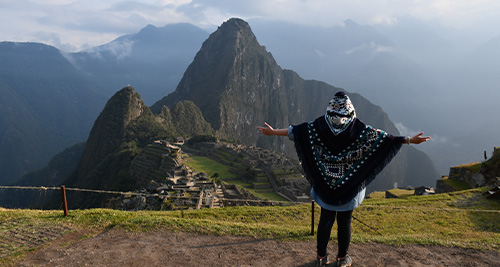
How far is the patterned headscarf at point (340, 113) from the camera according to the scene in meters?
3.93

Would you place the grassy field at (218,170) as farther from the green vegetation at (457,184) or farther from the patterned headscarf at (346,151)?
the patterned headscarf at (346,151)

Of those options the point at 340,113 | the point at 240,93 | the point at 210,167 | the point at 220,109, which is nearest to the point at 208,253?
the point at 340,113

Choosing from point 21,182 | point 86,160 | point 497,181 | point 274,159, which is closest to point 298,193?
point 274,159

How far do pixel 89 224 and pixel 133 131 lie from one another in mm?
70038

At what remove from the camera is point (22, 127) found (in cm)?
13475

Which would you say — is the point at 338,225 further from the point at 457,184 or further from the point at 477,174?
the point at 457,184

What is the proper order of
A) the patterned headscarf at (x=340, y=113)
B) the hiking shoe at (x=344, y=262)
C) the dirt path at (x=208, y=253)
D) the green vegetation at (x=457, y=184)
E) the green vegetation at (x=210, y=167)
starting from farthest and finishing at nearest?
the green vegetation at (x=210, y=167), the green vegetation at (x=457, y=184), the dirt path at (x=208, y=253), the hiking shoe at (x=344, y=262), the patterned headscarf at (x=340, y=113)

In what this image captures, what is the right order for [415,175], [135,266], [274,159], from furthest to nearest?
[415,175]
[274,159]
[135,266]

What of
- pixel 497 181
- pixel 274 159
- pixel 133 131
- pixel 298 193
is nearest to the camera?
pixel 497 181

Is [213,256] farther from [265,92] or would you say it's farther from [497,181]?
[265,92]

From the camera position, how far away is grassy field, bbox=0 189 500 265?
569 cm

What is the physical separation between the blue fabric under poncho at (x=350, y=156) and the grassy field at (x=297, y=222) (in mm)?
1940

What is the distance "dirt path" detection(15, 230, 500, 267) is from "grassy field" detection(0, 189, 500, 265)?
0.85 feet

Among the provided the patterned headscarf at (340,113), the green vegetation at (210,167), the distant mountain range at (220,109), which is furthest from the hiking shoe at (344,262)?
the distant mountain range at (220,109)
